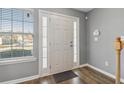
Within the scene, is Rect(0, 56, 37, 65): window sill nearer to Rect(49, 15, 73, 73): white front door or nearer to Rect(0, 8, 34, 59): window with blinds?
Rect(0, 8, 34, 59): window with blinds

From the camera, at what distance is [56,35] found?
140 inches

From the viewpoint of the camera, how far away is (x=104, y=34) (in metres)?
3.38

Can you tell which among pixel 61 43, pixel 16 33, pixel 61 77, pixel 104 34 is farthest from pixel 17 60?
pixel 104 34

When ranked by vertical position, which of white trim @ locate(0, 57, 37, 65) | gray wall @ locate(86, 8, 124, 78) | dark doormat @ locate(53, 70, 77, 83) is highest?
gray wall @ locate(86, 8, 124, 78)

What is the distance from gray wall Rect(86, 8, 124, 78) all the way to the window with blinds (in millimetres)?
2128

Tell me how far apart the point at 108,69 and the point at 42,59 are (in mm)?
1919

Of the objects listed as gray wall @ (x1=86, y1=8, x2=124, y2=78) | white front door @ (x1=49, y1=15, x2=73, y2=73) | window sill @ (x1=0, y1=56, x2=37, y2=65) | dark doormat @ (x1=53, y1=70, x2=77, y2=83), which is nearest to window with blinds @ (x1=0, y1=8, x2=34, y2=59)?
window sill @ (x1=0, y1=56, x2=37, y2=65)

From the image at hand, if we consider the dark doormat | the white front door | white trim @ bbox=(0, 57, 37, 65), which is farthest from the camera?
the white front door

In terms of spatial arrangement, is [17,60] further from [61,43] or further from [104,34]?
[104,34]

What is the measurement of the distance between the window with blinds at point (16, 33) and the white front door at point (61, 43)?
0.72 meters

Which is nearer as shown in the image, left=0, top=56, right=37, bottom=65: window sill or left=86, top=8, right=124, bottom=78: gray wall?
left=0, top=56, right=37, bottom=65: window sill

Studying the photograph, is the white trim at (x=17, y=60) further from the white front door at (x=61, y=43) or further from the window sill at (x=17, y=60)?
the white front door at (x=61, y=43)

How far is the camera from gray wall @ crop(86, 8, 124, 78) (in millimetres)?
2871
